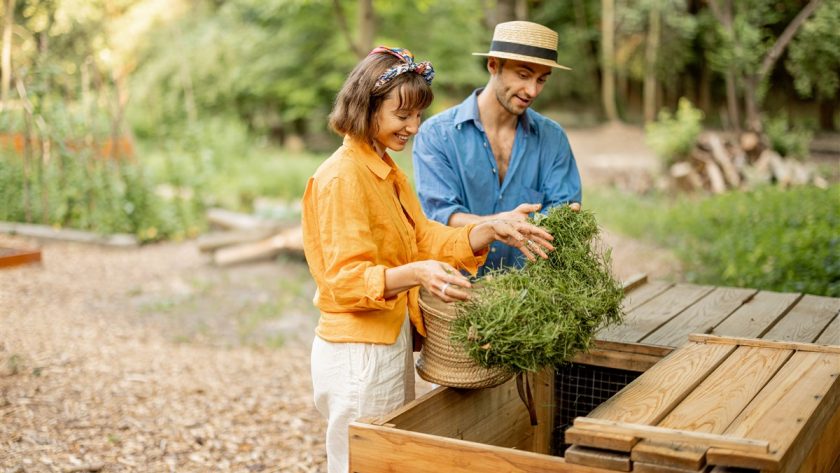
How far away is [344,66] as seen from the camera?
18.2 meters

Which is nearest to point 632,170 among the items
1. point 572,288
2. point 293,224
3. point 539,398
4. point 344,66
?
point 344,66

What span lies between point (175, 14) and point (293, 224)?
1171cm

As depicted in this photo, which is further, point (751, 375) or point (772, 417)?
point (751, 375)

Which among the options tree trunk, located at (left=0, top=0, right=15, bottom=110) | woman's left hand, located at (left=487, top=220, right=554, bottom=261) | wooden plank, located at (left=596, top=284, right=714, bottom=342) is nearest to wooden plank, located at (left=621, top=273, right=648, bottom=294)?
wooden plank, located at (left=596, top=284, right=714, bottom=342)

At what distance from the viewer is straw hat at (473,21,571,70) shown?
3525 mm

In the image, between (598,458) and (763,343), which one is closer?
(598,458)

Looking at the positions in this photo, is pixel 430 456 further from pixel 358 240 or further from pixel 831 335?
pixel 831 335

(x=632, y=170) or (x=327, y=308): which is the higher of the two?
(x=327, y=308)

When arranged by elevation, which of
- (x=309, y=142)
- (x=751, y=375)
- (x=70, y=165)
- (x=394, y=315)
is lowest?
(x=309, y=142)

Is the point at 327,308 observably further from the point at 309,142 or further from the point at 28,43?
the point at 309,142

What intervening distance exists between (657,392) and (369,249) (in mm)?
1006

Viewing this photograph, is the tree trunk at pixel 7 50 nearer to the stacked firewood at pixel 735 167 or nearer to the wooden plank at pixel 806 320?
the wooden plank at pixel 806 320

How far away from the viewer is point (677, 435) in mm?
2291

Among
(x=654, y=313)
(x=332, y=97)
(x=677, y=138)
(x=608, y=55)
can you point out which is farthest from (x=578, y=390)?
(x=608, y=55)
